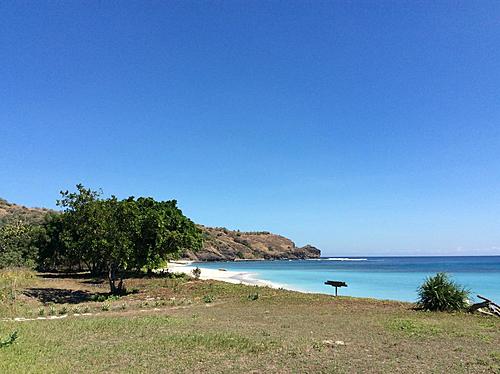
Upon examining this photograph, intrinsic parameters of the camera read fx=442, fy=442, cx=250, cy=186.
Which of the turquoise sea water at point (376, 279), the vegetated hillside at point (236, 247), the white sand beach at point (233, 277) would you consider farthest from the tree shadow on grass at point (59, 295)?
the vegetated hillside at point (236, 247)

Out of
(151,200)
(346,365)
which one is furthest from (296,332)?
(151,200)

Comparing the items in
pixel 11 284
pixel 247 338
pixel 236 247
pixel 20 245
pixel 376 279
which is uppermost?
pixel 236 247

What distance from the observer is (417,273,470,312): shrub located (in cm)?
2055

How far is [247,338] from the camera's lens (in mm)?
12477

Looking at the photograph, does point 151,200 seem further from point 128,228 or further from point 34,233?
point 128,228

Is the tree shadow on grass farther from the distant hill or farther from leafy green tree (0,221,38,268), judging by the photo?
the distant hill

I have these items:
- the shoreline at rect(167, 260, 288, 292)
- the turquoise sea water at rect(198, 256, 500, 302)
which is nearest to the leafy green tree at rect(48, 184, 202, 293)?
the shoreline at rect(167, 260, 288, 292)

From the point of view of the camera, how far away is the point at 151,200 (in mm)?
42812

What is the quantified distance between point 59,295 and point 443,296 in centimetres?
2061

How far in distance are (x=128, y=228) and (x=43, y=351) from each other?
16683 mm

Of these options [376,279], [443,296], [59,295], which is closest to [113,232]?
[59,295]

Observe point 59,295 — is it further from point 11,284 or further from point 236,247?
point 236,247

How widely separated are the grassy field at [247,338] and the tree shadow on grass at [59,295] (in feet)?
2.92

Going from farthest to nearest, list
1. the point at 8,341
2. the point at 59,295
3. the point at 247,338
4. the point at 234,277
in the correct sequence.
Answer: the point at 234,277 < the point at 59,295 < the point at 247,338 < the point at 8,341
